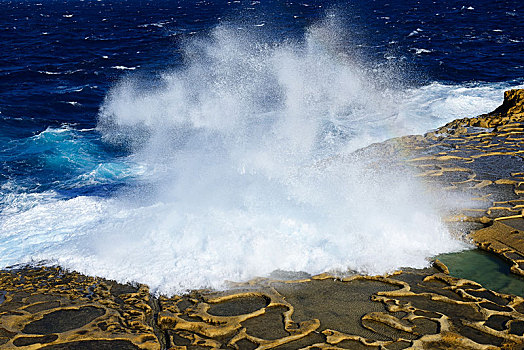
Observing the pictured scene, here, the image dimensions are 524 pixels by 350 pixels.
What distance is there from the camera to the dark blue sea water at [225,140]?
898 centimetres

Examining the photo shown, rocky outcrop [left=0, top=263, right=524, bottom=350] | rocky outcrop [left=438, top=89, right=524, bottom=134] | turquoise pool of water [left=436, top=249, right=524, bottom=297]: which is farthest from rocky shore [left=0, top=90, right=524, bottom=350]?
rocky outcrop [left=438, top=89, right=524, bottom=134]

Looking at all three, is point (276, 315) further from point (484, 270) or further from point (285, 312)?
point (484, 270)

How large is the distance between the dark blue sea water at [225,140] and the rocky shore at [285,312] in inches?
20.8

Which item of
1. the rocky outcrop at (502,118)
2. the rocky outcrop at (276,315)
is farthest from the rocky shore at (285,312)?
the rocky outcrop at (502,118)

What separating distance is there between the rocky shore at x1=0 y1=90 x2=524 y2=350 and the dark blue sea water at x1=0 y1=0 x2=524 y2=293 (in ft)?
1.74

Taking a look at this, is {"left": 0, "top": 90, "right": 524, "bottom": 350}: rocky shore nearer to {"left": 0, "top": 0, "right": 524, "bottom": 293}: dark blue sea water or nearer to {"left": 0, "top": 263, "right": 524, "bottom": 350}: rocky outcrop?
{"left": 0, "top": 263, "right": 524, "bottom": 350}: rocky outcrop

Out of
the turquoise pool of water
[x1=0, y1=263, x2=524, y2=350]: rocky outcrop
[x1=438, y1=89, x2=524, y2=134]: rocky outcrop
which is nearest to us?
[x1=0, y1=263, x2=524, y2=350]: rocky outcrop

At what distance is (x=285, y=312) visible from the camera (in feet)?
22.8

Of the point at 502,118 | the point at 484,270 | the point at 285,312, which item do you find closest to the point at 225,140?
the point at 502,118

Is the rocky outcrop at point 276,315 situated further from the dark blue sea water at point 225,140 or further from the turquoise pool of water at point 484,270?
the dark blue sea water at point 225,140

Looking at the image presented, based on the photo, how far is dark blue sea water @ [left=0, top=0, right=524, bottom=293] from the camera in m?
8.98

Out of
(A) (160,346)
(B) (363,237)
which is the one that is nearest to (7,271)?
(A) (160,346)

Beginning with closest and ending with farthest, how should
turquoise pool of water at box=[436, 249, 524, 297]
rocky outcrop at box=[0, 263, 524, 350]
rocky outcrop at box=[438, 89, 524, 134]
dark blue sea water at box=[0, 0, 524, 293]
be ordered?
rocky outcrop at box=[0, 263, 524, 350], turquoise pool of water at box=[436, 249, 524, 297], dark blue sea water at box=[0, 0, 524, 293], rocky outcrop at box=[438, 89, 524, 134]

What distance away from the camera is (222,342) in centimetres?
635
